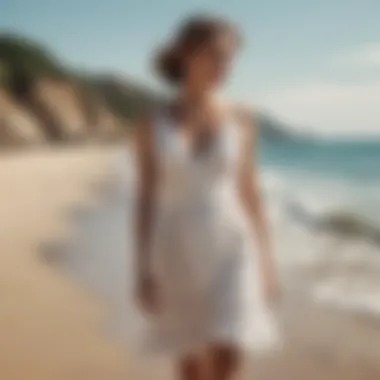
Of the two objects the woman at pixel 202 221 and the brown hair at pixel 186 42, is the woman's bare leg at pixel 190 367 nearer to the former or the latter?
the woman at pixel 202 221

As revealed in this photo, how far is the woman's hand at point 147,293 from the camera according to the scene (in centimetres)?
128

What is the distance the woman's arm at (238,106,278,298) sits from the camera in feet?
4.16

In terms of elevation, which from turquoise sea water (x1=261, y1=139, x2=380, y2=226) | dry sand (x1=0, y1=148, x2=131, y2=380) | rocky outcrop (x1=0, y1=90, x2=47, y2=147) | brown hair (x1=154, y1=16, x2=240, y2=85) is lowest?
dry sand (x1=0, y1=148, x2=131, y2=380)

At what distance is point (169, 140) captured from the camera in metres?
1.24

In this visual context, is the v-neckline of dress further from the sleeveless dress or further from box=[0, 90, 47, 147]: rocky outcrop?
box=[0, 90, 47, 147]: rocky outcrop

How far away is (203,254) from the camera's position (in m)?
1.27

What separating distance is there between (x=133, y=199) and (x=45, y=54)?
0.91 feet

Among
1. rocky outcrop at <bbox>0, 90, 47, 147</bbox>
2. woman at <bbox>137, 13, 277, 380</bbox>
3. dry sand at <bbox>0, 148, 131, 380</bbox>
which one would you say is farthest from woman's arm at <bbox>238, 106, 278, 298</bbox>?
rocky outcrop at <bbox>0, 90, 47, 147</bbox>

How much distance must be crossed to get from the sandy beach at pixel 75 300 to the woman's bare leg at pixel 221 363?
0.9 inches

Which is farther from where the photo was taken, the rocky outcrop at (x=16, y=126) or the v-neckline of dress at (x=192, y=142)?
the rocky outcrop at (x=16, y=126)

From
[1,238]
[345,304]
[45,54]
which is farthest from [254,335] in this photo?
[45,54]

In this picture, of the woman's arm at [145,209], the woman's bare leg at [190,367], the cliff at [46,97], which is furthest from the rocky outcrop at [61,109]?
the woman's bare leg at [190,367]

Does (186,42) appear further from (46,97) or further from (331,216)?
(331,216)

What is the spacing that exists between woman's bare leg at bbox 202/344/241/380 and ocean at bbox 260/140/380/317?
153mm
